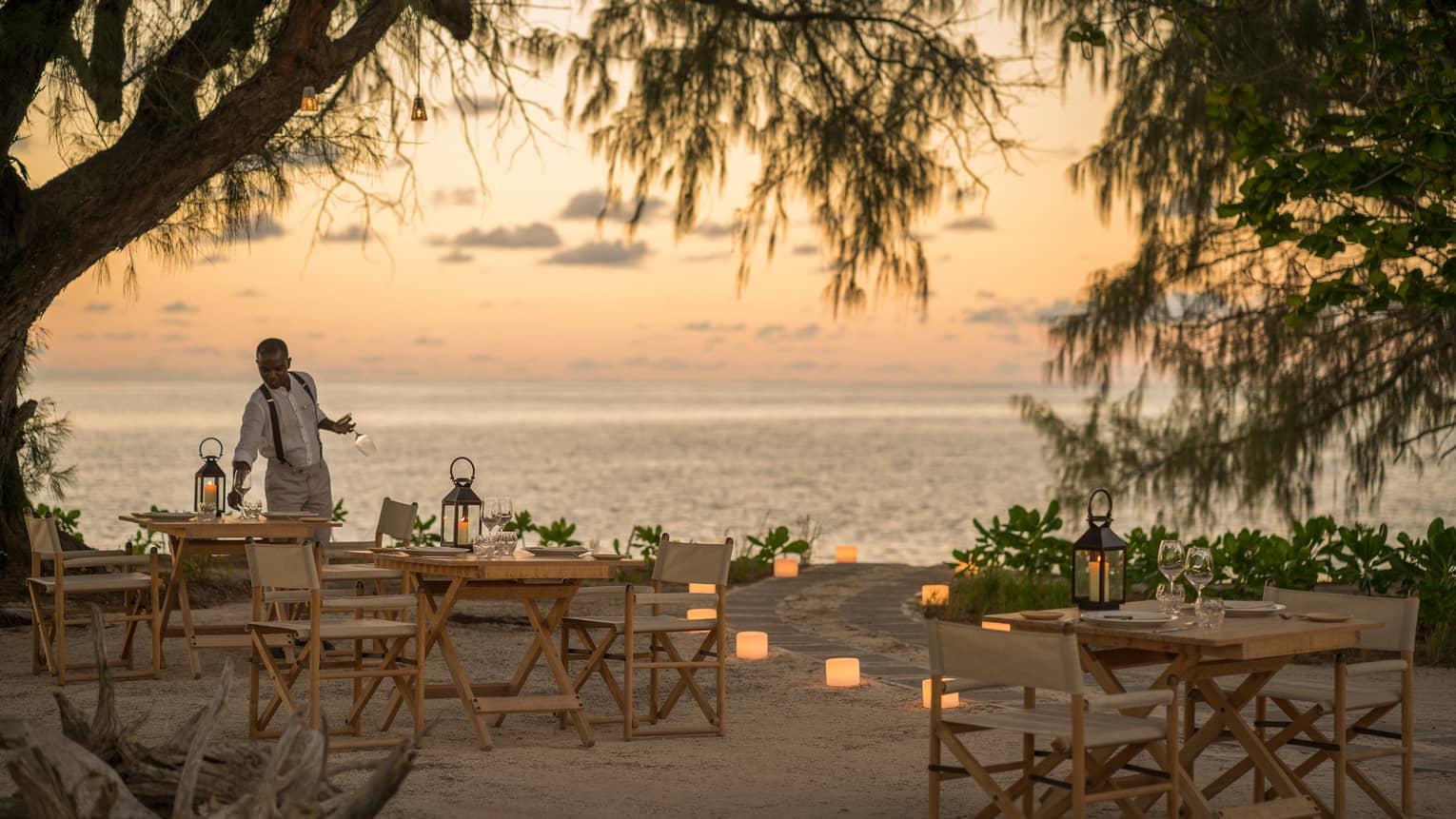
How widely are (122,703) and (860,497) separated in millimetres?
29566

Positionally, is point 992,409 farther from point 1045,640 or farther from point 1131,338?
point 1045,640

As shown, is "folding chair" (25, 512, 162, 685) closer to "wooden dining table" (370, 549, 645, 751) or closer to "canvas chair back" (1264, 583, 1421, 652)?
"wooden dining table" (370, 549, 645, 751)

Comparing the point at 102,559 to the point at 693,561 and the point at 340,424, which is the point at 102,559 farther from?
the point at 693,561

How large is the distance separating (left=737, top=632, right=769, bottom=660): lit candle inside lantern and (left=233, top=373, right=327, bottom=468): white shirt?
6.80ft

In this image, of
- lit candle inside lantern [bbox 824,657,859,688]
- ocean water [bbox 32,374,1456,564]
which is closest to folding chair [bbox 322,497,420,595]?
lit candle inside lantern [bbox 824,657,859,688]

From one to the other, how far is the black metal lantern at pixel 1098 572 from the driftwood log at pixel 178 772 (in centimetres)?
196

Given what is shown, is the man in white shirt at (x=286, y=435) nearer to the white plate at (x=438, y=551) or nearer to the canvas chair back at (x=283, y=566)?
the white plate at (x=438, y=551)

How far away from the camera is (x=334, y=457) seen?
49.2m

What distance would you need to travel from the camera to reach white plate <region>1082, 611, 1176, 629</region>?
4.09 m

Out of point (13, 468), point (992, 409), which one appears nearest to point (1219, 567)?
point (13, 468)

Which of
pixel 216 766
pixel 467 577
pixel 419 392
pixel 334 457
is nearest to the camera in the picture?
pixel 216 766

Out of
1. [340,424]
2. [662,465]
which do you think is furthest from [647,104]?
[662,465]

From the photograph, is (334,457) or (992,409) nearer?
(334,457)

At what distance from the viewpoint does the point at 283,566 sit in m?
5.36
